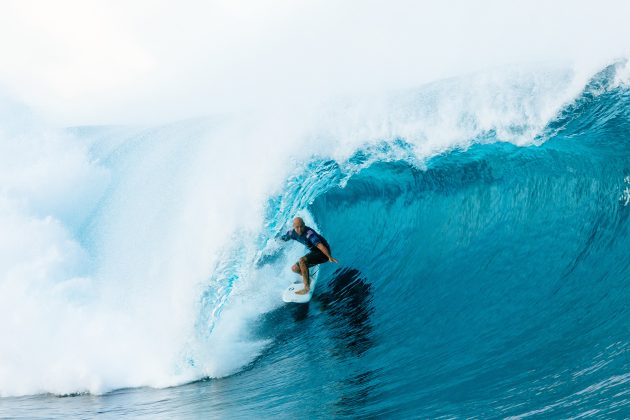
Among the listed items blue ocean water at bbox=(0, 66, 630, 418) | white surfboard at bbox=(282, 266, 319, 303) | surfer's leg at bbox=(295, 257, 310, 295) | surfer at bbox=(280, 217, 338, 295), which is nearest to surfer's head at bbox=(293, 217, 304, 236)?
surfer at bbox=(280, 217, 338, 295)

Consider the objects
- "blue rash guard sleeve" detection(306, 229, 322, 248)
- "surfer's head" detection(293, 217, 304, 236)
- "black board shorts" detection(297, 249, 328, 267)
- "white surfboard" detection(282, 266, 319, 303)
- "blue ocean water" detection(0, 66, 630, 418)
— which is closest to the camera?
"blue ocean water" detection(0, 66, 630, 418)

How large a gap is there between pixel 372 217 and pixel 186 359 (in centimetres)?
388

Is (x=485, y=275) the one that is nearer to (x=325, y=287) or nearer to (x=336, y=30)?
(x=325, y=287)

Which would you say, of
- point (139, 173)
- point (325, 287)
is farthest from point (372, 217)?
point (139, 173)

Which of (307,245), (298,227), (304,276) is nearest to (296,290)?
(304,276)

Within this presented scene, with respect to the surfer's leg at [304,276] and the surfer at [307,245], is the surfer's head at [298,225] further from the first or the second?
the surfer's leg at [304,276]

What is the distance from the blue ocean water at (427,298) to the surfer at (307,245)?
27 centimetres

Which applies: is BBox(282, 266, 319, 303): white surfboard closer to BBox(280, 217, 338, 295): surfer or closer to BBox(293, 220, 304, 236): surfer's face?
BBox(280, 217, 338, 295): surfer

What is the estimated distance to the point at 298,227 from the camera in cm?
699

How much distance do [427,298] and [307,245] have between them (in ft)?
5.06

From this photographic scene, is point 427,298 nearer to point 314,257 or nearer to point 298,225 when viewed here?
point 314,257

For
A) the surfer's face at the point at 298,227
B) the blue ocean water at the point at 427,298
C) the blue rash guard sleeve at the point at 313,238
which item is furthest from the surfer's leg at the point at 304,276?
the surfer's face at the point at 298,227

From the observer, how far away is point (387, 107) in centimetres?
842

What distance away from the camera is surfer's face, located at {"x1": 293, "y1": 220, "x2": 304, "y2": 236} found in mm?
6946
